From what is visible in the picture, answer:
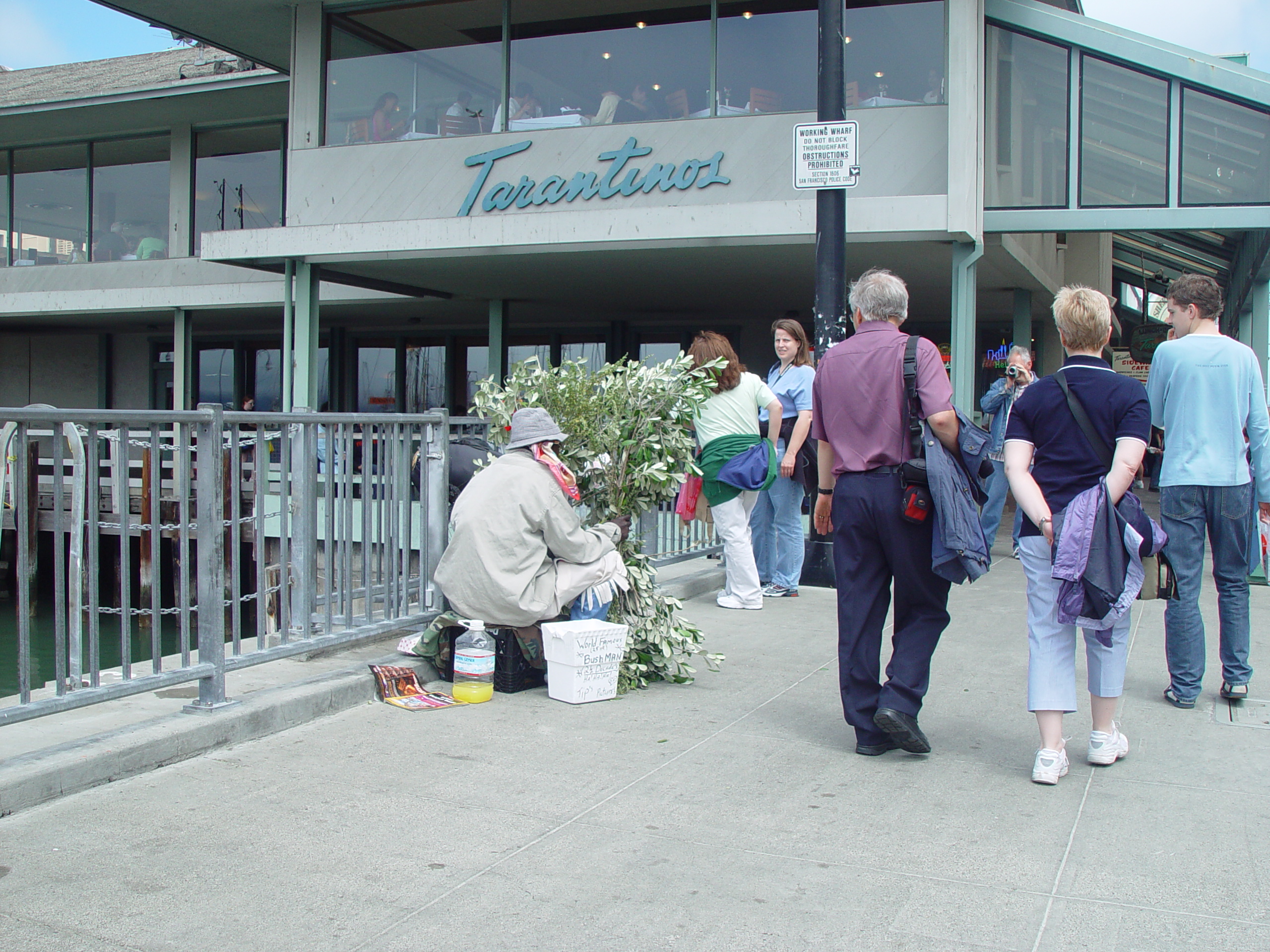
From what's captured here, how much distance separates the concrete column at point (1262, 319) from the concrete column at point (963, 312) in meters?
3.04

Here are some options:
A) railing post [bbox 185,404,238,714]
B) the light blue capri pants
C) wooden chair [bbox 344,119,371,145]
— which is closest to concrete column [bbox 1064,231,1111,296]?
wooden chair [bbox 344,119,371,145]

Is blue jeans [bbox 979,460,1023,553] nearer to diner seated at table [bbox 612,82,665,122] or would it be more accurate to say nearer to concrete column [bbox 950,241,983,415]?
concrete column [bbox 950,241,983,415]

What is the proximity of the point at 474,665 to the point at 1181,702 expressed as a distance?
3.34 meters

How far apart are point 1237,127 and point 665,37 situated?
20.9 ft

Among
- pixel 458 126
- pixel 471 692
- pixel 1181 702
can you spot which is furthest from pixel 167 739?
pixel 458 126

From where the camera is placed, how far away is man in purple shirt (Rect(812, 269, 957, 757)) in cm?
437

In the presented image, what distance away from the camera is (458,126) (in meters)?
14.5

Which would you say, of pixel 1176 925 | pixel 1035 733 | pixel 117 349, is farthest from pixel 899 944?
pixel 117 349

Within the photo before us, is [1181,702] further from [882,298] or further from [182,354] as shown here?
[182,354]

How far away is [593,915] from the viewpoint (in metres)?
3.02

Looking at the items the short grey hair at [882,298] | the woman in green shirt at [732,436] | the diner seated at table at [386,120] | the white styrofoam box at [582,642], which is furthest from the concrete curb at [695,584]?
the diner seated at table at [386,120]

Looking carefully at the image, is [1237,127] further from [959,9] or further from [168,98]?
[168,98]

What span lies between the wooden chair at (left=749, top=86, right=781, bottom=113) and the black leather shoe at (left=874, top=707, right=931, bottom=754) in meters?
9.87

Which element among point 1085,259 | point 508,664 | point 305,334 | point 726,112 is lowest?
point 508,664
